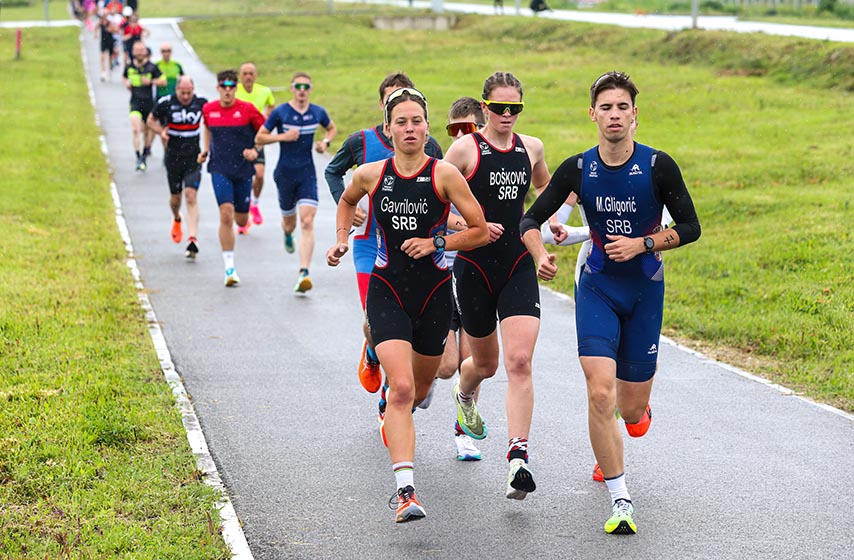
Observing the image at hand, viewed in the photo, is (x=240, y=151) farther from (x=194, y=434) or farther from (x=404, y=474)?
(x=404, y=474)

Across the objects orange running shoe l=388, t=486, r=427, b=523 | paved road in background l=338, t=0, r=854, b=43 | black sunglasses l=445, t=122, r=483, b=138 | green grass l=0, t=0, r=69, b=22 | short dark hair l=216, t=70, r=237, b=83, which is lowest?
green grass l=0, t=0, r=69, b=22

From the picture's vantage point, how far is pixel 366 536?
21.9ft

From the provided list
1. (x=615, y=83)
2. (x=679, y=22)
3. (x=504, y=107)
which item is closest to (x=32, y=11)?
(x=679, y=22)

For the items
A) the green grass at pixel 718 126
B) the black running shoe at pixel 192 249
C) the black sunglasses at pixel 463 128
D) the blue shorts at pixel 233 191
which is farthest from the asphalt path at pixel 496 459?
the black running shoe at pixel 192 249

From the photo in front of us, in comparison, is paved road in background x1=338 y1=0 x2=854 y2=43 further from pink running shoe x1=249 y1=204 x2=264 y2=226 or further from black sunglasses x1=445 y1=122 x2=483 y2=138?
black sunglasses x1=445 y1=122 x2=483 y2=138

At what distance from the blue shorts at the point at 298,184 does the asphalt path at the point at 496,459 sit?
5.64ft

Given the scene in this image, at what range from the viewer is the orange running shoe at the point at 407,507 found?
643cm

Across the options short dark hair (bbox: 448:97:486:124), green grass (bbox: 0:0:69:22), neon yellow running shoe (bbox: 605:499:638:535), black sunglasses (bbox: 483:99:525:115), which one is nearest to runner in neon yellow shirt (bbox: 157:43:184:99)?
short dark hair (bbox: 448:97:486:124)

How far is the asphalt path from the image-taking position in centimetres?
662

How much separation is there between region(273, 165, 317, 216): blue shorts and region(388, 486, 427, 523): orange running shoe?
8.12 m

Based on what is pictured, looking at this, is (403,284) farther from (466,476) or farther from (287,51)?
(287,51)

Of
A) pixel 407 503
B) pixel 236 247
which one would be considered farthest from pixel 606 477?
pixel 236 247

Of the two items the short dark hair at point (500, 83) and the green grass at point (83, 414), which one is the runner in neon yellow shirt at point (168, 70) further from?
the short dark hair at point (500, 83)

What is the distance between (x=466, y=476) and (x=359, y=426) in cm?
143
